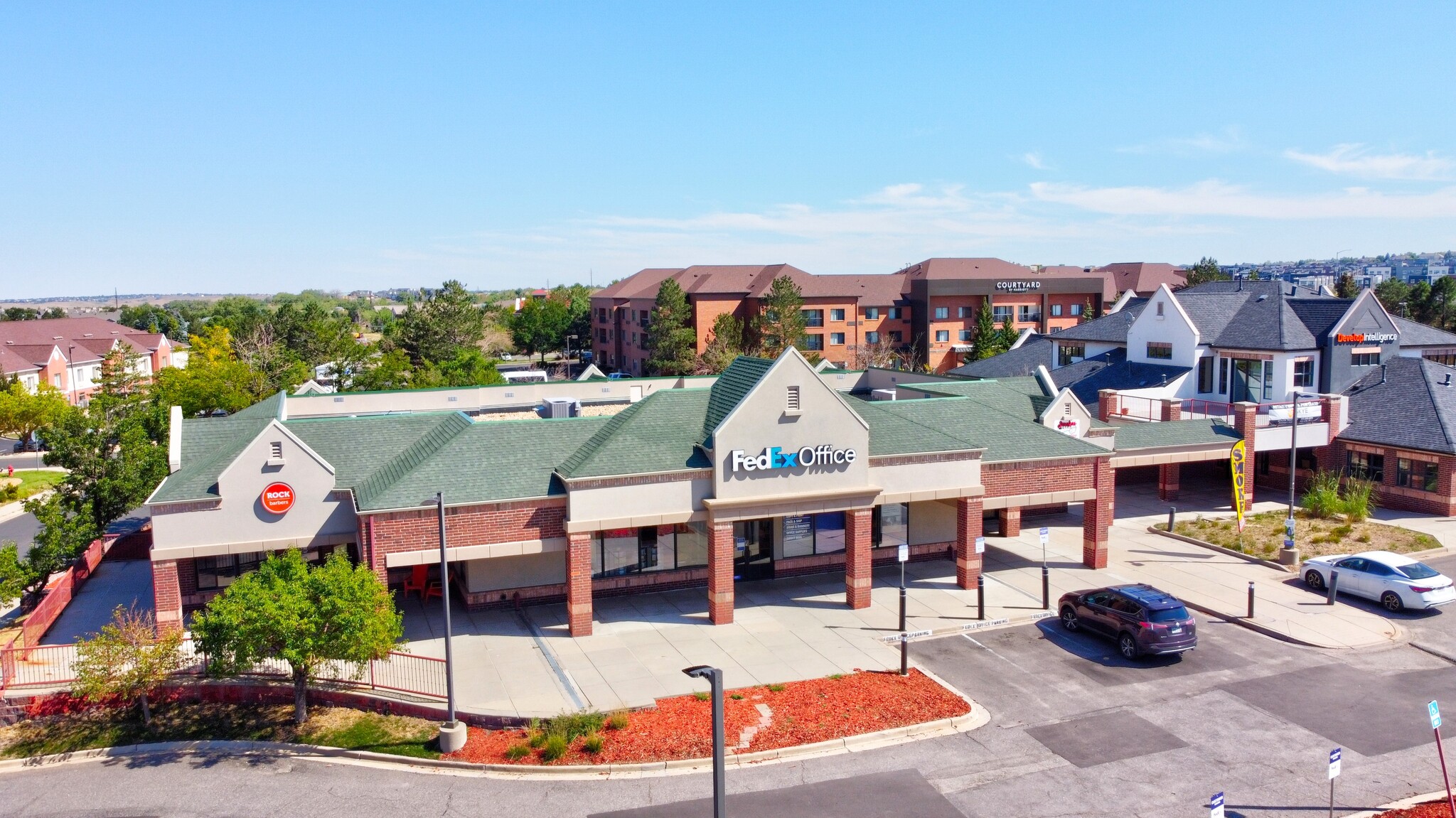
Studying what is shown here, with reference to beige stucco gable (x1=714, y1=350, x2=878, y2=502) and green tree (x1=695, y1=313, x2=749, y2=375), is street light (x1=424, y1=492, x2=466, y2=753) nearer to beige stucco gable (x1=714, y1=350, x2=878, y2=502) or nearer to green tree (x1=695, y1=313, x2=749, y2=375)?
beige stucco gable (x1=714, y1=350, x2=878, y2=502)

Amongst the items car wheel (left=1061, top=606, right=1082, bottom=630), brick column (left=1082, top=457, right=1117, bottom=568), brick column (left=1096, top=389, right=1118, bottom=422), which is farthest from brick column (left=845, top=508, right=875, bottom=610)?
brick column (left=1096, top=389, right=1118, bottom=422)

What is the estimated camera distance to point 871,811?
18.9m

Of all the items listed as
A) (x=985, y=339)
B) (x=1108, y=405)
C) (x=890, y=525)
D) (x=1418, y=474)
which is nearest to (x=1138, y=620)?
(x=890, y=525)

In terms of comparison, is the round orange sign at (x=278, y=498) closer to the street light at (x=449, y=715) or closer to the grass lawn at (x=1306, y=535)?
the street light at (x=449, y=715)

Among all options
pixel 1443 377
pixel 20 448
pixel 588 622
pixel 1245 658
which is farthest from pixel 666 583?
pixel 20 448

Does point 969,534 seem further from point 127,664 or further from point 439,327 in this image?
point 439,327

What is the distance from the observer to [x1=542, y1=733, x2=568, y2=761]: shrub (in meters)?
21.2

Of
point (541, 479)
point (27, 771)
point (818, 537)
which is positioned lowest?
point (27, 771)

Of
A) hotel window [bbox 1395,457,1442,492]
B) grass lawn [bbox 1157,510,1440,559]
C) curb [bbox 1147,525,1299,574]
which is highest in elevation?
hotel window [bbox 1395,457,1442,492]

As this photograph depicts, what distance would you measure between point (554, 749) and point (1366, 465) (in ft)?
133

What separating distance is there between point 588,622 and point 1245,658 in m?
18.1

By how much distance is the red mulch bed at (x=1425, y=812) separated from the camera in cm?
1792

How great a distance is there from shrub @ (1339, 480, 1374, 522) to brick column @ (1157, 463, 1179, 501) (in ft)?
22.2

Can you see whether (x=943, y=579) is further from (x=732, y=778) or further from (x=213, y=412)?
(x=213, y=412)
